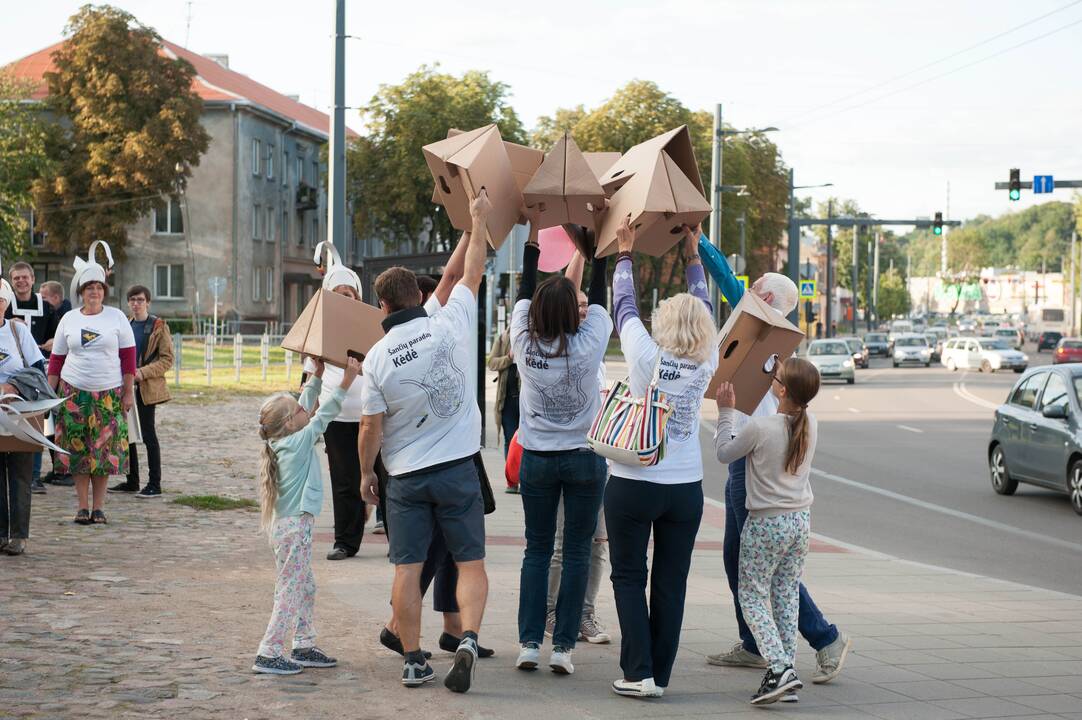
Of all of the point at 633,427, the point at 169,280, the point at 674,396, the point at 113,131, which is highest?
the point at 113,131

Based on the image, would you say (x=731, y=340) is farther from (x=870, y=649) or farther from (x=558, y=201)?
(x=870, y=649)

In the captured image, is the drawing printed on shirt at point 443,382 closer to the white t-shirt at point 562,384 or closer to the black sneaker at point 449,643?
the white t-shirt at point 562,384

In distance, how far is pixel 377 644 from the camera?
6.93m

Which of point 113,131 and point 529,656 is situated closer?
point 529,656

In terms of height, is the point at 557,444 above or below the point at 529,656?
above

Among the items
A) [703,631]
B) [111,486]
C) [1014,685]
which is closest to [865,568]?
[703,631]

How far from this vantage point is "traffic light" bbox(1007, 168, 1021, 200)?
1393 inches

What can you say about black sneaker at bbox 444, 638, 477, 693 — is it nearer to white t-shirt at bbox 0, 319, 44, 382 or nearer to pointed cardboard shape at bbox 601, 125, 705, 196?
pointed cardboard shape at bbox 601, 125, 705, 196

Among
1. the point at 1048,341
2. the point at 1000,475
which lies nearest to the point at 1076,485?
the point at 1000,475

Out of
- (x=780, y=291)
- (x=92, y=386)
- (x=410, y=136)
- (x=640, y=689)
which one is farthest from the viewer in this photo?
(x=410, y=136)

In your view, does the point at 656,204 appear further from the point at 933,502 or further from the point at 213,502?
the point at 933,502

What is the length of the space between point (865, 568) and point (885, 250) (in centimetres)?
18153

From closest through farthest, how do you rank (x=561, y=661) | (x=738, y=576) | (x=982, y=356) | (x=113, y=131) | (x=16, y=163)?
(x=561, y=661) < (x=738, y=576) < (x=16, y=163) < (x=982, y=356) < (x=113, y=131)

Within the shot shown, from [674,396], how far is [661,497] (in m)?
0.43
